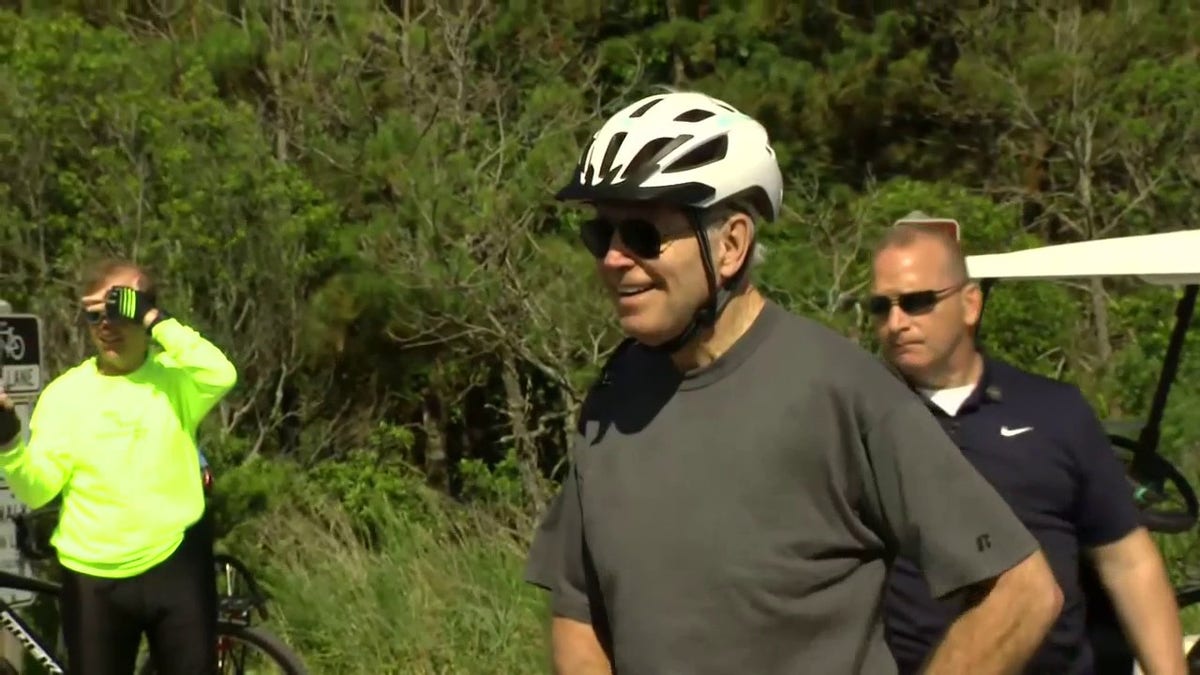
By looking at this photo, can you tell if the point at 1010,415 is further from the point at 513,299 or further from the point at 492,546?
the point at 513,299

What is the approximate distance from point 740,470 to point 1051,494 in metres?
1.48

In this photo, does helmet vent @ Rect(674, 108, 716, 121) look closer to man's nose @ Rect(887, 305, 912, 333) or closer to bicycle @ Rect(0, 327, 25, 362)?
man's nose @ Rect(887, 305, 912, 333)

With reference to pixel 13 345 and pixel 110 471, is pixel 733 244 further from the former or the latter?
pixel 13 345

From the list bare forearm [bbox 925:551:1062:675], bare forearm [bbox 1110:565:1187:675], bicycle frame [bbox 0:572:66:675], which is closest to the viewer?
bare forearm [bbox 925:551:1062:675]

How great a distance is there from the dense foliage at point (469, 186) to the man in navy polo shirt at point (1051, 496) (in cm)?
427

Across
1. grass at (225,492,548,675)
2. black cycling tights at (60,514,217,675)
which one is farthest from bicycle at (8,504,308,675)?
grass at (225,492,548,675)

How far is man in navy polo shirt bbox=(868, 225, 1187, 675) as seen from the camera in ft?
11.9

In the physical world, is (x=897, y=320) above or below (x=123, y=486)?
above

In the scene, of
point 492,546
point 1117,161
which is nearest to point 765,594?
point 492,546

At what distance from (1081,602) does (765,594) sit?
1.57 meters

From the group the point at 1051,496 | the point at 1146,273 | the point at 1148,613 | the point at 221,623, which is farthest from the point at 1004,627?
the point at 221,623

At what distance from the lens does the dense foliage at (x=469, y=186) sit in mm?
10945

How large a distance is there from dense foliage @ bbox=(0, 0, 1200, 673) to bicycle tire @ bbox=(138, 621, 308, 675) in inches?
39.7

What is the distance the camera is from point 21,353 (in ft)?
23.4
